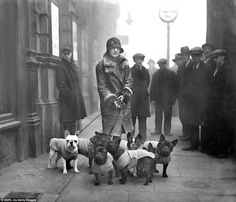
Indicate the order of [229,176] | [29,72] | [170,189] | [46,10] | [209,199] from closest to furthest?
[209,199] → [170,189] → [229,176] → [29,72] → [46,10]

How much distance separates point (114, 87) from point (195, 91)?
212 centimetres

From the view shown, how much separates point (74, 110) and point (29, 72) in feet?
4.10

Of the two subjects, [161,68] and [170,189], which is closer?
[170,189]

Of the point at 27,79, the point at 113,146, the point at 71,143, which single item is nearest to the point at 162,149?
the point at 113,146

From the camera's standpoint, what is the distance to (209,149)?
6.86 meters

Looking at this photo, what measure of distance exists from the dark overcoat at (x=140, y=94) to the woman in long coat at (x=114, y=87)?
239cm

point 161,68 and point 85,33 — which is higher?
point 85,33

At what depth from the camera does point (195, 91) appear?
23.5 ft

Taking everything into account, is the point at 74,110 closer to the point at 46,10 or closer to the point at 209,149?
the point at 46,10

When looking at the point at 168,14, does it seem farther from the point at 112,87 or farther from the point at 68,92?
the point at 112,87

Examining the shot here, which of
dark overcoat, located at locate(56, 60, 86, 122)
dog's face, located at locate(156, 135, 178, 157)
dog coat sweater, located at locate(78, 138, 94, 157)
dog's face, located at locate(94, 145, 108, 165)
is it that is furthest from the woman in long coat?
dark overcoat, located at locate(56, 60, 86, 122)

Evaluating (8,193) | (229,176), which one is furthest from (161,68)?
(8,193)

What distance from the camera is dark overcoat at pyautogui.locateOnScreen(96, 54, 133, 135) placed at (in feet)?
18.7

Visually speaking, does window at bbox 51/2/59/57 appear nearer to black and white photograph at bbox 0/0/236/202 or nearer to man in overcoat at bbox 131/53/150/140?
black and white photograph at bbox 0/0/236/202
